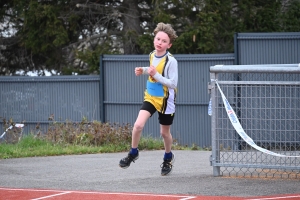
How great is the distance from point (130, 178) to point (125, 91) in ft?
34.2

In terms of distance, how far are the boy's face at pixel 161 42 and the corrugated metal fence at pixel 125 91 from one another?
911cm

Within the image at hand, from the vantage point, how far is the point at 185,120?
19.3m

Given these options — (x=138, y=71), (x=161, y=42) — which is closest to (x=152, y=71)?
(x=138, y=71)

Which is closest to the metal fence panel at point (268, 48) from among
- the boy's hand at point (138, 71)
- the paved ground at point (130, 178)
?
the paved ground at point (130, 178)

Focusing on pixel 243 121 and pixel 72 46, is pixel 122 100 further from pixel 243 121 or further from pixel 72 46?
pixel 243 121

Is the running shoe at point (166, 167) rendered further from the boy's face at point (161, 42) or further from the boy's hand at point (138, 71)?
the boy's face at point (161, 42)

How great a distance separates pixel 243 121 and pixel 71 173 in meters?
2.43

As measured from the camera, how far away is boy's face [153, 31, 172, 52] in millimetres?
9305

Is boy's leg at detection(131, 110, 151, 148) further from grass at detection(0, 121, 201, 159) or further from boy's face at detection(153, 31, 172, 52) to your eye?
grass at detection(0, 121, 201, 159)

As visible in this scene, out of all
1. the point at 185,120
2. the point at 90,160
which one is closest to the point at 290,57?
the point at 185,120

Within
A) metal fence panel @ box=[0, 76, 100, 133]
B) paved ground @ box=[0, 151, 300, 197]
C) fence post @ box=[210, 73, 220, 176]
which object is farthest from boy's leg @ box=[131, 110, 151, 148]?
metal fence panel @ box=[0, 76, 100, 133]

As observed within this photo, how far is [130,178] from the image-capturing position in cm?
938

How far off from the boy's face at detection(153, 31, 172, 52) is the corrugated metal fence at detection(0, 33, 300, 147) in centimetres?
911

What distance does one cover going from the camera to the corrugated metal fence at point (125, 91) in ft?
60.7
